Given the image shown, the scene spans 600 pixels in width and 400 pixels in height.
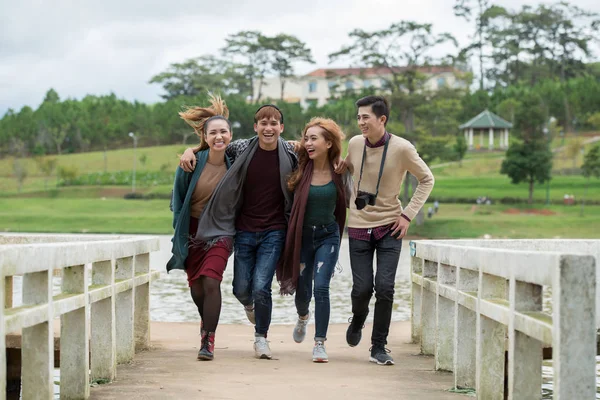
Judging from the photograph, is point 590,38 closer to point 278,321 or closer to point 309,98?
point 309,98

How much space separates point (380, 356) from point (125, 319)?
1863 millimetres

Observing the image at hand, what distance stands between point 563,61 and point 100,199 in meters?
54.1

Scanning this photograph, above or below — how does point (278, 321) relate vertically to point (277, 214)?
below

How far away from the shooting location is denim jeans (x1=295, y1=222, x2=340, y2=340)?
767 centimetres

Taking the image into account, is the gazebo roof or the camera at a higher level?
the gazebo roof

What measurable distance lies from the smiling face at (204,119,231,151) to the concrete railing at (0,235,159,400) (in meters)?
0.88

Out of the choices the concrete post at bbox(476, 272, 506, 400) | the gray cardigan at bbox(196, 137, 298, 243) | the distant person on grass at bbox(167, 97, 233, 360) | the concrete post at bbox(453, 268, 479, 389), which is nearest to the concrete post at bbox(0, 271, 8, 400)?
the concrete post at bbox(476, 272, 506, 400)

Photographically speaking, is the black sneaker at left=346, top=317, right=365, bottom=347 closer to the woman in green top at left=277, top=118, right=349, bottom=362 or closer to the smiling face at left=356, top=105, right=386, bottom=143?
the woman in green top at left=277, top=118, right=349, bottom=362

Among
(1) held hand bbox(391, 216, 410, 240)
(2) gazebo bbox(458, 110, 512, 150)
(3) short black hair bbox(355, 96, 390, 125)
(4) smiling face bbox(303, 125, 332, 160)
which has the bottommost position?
(1) held hand bbox(391, 216, 410, 240)

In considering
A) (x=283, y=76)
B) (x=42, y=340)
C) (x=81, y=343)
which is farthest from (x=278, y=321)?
(x=283, y=76)

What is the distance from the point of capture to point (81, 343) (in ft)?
18.9

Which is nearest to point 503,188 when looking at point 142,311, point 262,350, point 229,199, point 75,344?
point 142,311

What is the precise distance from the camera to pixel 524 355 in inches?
184

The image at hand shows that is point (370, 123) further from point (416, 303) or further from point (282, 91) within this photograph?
point (282, 91)
